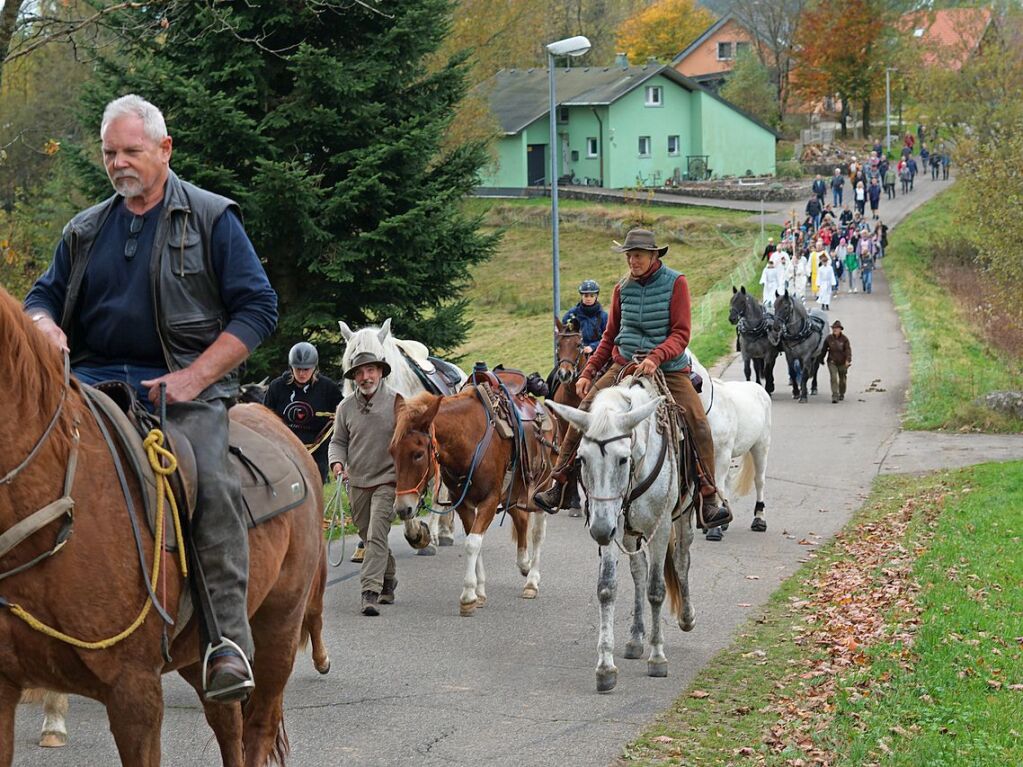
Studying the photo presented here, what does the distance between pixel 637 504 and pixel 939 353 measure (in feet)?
82.9

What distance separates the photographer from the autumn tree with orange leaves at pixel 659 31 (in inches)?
4328

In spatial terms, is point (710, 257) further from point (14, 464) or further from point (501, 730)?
point (14, 464)

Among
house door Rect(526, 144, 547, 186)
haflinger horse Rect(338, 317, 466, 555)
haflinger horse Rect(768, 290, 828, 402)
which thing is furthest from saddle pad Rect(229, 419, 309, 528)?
house door Rect(526, 144, 547, 186)

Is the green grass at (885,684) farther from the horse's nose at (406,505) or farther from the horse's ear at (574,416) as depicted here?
the horse's nose at (406,505)

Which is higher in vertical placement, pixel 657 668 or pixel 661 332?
pixel 661 332

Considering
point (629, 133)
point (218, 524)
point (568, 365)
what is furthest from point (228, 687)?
point (629, 133)

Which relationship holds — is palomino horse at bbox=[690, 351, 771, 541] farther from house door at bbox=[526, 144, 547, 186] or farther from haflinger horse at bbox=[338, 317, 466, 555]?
house door at bbox=[526, 144, 547, 186]

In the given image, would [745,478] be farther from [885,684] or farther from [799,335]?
[799,335]

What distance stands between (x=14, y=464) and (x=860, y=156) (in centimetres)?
8625

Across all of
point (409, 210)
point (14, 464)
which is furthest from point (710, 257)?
point (14, 464)

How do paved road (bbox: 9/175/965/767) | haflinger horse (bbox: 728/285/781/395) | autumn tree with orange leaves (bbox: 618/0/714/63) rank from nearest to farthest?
1. paved road (bbox: 9/175/965/767)
2. haflinger horse (bbox: 728/285/781/395)
3. autumn tree with orange leaves (bbox: 618/0/714/63)

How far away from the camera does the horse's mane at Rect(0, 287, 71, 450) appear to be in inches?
186

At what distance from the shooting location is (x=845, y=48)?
3620 inches

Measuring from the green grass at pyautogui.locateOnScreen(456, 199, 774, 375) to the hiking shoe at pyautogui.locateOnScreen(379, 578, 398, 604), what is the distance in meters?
23.6
